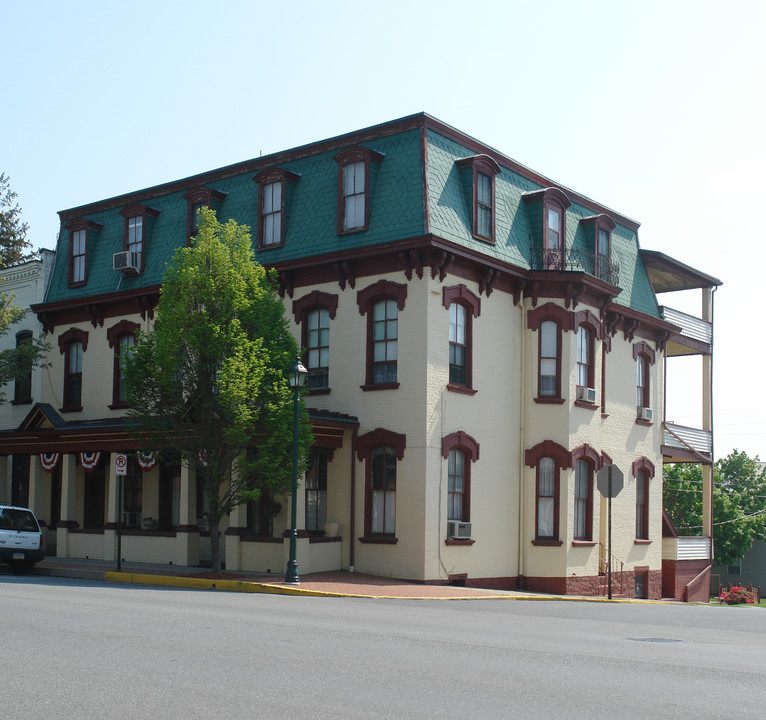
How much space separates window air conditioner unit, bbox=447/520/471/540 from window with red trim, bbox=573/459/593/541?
4.00 metres

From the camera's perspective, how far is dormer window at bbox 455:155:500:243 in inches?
974

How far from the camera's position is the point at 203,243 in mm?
22453

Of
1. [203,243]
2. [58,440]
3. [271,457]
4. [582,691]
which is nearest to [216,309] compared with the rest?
[203,243]

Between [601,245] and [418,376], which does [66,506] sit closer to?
[418,376]

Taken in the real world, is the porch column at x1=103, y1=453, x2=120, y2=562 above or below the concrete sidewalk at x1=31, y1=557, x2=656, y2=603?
above

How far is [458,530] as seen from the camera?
23734 millimetres

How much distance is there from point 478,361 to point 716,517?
3973 cm

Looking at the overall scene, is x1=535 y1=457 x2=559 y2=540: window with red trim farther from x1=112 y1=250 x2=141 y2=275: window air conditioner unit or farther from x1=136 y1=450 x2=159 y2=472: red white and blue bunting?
x1=112 y1=250 x2=141 y2=275: window air conditioner unit

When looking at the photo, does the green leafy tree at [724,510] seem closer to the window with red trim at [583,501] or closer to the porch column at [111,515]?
the window with red trim at [583,501]

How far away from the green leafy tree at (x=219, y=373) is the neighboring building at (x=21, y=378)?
10.9 meters

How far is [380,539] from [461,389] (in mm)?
4063

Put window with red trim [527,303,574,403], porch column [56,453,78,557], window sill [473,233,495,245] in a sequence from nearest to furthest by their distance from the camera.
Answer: window sill [473,233,495,245] → window with red trim [527,303,574,403] → porch column [56,453,78,557]

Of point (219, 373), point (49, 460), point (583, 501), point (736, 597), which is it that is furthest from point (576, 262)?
point (49, 460)

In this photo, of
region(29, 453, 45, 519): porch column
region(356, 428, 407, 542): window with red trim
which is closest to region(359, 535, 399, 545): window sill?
region(356, 428, 407, 542): window with red trim
